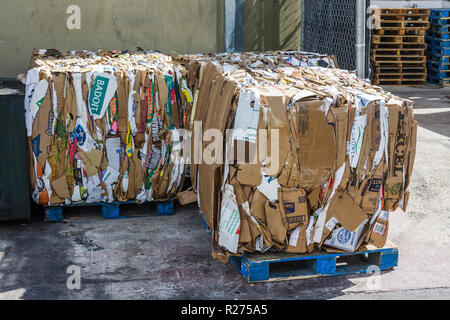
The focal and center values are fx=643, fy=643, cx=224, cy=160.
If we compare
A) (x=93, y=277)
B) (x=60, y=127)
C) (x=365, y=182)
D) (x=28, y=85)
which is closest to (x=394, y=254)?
(x=365, y=182)

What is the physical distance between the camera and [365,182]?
5.02 m

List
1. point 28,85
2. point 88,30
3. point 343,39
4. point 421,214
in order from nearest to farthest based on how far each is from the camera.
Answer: point 28,85
point 421,214
point 343,39
point 88,30

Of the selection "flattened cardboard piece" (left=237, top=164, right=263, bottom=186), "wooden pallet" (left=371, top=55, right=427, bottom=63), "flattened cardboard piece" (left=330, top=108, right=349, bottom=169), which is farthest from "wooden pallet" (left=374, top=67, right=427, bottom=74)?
"flattened cardboard piece" (left=237, top=164, right=263, bottom=186)

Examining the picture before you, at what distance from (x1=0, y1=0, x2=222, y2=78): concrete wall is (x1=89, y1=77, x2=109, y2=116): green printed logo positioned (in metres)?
2.87

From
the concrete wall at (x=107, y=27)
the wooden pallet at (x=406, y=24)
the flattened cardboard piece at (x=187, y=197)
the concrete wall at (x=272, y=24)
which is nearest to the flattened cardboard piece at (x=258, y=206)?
the flattened cardboard piece at (x=187, y=197)

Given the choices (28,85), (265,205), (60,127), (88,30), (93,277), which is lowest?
(93,277)

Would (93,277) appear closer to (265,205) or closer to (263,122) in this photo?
(265,205)

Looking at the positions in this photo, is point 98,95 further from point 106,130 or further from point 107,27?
point 107,27

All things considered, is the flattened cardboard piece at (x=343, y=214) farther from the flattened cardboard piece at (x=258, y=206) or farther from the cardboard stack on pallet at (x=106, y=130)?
the cardboard stack on pallet at (x=106, y=130)

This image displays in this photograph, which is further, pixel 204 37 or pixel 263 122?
pixel 204 37

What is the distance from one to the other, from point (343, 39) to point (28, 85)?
12.7ft

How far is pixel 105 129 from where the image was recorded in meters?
6.21

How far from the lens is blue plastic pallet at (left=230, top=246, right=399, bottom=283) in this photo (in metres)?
4.97

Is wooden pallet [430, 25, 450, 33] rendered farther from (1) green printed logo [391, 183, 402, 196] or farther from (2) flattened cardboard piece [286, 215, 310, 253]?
(2) flattened cardboard piece [286, 215, 310, 253]
